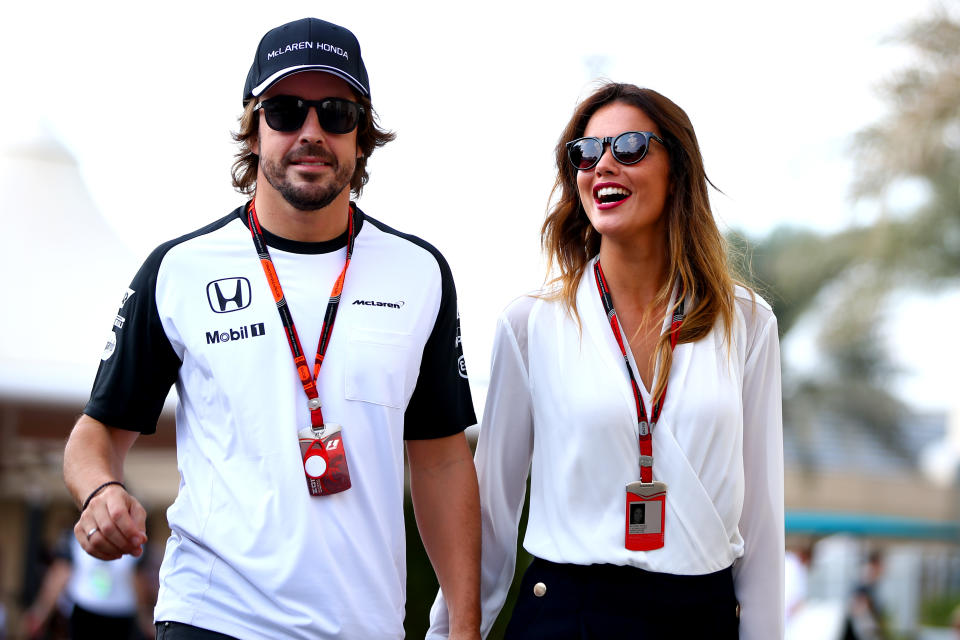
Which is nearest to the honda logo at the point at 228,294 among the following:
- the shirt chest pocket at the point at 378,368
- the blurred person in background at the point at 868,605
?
the shirt chest pocket at the point at 378,368

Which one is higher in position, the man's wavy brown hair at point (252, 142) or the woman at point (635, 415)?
the man's wavy brown hair at point (252, 142)

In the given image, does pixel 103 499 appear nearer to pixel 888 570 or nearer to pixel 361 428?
pixel 361 428

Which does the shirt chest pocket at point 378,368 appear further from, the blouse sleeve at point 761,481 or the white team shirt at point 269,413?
the blouse sleeve at point 761,481

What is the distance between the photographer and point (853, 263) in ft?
Answer: 80.6

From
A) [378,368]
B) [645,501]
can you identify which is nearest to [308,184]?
[378,368]

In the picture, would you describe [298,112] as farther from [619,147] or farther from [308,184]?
[619,147]

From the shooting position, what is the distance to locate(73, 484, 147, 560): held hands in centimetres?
283

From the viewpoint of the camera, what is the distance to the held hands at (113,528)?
2.83 meters

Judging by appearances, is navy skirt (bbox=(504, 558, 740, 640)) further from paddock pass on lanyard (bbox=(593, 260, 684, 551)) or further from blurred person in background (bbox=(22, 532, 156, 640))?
blurred person in background (bbox=(22, 532, 156, 640))

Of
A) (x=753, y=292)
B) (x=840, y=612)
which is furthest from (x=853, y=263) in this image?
(x=753, y=292)

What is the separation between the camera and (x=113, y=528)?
111 inches

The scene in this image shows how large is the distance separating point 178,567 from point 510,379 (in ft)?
3.74

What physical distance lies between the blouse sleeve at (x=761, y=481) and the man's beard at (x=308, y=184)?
1332 mm

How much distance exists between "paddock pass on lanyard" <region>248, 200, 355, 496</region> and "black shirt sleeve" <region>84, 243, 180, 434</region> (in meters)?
0.34
